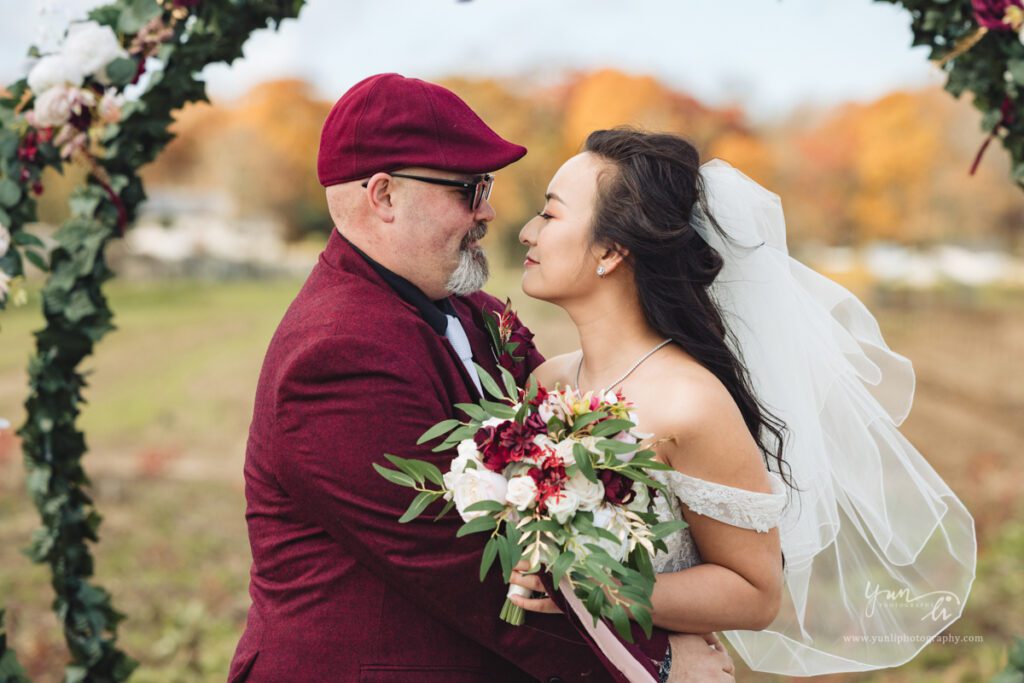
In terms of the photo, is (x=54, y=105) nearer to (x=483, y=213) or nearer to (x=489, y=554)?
(x=483, y=213)

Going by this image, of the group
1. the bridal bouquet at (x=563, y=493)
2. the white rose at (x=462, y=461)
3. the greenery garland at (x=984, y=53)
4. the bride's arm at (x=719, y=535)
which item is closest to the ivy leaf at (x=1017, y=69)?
the greenery garland at (x=984, y=53)

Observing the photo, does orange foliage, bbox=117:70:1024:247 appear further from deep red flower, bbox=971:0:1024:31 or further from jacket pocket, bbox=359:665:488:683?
jacket pocket, bbox=359:665:488:683

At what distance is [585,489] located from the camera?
2232 millimetres

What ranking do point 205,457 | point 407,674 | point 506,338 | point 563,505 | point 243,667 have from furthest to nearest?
1. point 205,457
2. point 506,338
3. point 243,667
4. point 407,674
5. point 563,505

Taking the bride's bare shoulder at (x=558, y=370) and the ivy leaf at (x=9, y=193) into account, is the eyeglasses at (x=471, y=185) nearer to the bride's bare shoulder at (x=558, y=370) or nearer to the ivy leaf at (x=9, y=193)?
the bride's bare shoulder at (x=558, y=370)

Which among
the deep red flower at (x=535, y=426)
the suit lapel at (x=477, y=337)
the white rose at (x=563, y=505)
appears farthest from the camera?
the suit lapel at (x=477, y=337)

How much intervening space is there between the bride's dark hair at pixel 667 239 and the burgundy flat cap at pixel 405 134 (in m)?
0.38

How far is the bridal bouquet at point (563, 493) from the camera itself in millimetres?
2180

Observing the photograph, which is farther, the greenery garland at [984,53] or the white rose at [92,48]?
the white rose at [92,48]

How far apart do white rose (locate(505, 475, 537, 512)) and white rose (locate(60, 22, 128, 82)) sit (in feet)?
7.95

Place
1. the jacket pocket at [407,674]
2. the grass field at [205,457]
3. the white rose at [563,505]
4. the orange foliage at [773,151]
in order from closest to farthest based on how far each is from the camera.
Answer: the white rose at [563,505]
the jacket pocket at [407,674]
the grass field at [205,457]
the orange foliage at [773,151]

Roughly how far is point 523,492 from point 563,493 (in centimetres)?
9

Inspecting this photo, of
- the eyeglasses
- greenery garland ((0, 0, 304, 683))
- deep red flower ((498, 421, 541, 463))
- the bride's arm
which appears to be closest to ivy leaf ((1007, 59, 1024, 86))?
the bride's arm

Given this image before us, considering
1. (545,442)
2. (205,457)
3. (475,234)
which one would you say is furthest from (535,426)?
(205,457)
